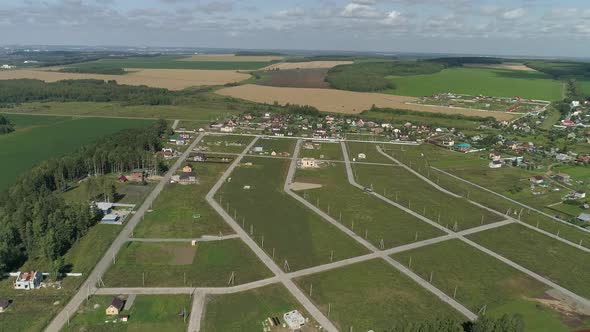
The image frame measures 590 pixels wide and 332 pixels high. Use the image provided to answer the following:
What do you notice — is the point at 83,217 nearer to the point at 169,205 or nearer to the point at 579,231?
the point at 169,205

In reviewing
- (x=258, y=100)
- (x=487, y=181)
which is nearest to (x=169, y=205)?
(x=487, y=181)

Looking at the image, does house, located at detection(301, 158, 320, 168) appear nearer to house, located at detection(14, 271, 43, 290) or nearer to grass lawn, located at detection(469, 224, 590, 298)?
grass lawn, located at detection(469, 224, 590, 298)

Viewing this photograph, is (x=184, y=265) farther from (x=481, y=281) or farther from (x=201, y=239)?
(x=481, y=281)

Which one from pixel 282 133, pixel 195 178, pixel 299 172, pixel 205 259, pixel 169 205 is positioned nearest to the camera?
pixel 205 259

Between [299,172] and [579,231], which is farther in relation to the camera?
[299,172]

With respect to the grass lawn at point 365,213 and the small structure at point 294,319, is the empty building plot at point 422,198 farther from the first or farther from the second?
the small structure at point 294,319

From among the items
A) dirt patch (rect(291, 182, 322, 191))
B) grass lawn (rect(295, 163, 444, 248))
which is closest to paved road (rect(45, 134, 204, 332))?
dirt patch (rect(291, 182, 322, 191))
